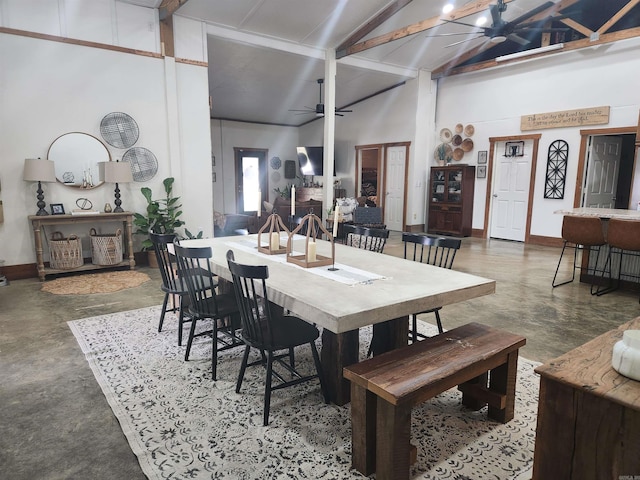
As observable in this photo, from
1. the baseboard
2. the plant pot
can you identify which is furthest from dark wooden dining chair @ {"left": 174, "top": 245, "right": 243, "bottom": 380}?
the baseboard

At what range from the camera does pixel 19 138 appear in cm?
491

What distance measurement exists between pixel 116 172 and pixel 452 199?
643cm

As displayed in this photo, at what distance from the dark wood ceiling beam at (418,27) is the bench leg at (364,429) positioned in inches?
210

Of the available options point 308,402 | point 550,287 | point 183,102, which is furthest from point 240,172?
point 308,402

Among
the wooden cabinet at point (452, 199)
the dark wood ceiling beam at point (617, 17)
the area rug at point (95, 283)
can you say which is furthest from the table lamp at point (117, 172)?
the dark wood ceiling beam at point (617, 17)

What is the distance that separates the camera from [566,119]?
712 cm

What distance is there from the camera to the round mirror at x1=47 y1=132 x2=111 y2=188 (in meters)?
5.16

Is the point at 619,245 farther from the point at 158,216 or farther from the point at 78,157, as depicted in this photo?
the point at 78,157

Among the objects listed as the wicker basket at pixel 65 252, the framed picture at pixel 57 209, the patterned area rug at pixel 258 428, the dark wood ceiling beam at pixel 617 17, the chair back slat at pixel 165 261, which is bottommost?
the patterned area rug at pixel 258 428

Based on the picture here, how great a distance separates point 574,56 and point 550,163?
1.78m

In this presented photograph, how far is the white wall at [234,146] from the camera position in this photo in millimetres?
11166

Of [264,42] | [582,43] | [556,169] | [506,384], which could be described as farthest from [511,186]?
[506,384]

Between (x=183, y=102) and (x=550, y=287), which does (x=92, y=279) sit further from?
(x=550, y=287)

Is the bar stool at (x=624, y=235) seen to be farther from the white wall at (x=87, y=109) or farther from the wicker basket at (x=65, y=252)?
the wicker basket at (x=65, y=252)
